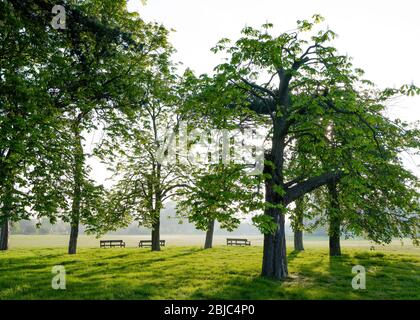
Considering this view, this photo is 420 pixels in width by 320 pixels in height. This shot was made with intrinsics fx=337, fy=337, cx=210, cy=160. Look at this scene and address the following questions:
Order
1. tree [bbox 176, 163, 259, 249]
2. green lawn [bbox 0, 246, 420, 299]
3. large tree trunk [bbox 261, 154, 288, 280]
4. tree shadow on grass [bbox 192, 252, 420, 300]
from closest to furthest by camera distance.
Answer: green lawn [bbox 0, 246, 420, 299]
tree shadow on grass [bbox 192, 252, 420, 300]
tree [bbox 176, 163, 259, 249]
large tree trunk [bbox 261, 154, 288, 280]

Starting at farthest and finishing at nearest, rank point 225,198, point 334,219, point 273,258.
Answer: point 334,219 < point 273,258 < point 225,198

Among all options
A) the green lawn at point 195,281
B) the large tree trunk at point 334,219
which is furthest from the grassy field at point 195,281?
the large tree trunk at point 334,219

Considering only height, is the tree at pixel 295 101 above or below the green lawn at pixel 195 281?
above

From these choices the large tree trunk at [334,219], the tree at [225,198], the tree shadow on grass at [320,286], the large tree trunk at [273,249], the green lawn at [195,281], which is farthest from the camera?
the large tree trunk at [334,219]

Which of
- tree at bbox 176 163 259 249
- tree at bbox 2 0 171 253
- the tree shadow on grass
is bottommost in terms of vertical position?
the tree shadow on grass

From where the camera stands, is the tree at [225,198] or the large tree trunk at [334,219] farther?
the large tree trunk at [334,219]

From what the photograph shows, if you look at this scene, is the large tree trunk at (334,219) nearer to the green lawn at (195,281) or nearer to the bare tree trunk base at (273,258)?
the green lawn at (195,281)

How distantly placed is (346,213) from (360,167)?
5.55 m

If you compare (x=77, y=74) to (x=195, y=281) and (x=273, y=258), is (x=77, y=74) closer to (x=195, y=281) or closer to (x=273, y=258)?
(x=195, y=281)

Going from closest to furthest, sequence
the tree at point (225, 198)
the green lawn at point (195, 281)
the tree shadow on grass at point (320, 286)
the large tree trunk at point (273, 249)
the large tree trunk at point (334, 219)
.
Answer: the green lawn at point (195, 281) → the tree shadow on grass at point (320, 286) → the tree at point (225, 198) → the large tree trunk at point (273, 249) → the large tree trunk at point (334, 219)

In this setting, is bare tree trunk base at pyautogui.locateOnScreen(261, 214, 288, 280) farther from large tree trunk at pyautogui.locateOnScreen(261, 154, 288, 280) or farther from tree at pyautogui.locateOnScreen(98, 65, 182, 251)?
tree at pyautogui.locateOnScreen(98, 65, 182, 251)


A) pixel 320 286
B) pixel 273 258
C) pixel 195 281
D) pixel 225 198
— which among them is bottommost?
pixel 320 286

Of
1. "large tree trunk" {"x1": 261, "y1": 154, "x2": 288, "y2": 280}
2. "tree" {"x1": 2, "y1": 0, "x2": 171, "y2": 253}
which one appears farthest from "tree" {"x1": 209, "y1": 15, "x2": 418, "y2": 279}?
"tree" {"x1": 2, "y1": 0, "x2": 171, "y2": 253}

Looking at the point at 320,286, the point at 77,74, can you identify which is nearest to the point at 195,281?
the point at 320,286
